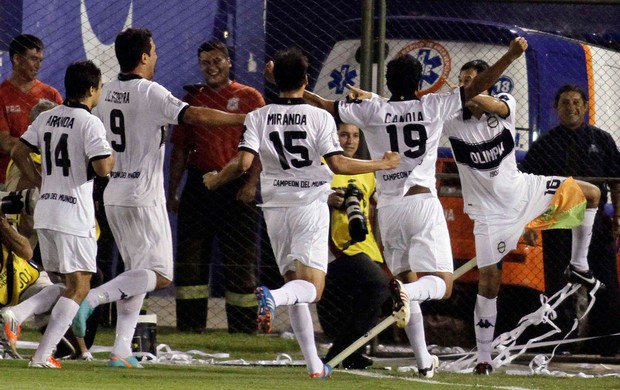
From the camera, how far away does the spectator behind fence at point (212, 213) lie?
39.0 ft

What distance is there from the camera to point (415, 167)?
9500 millimetres

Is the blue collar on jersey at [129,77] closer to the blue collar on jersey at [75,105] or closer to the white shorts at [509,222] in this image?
the blue collar on jersey at [75,105]

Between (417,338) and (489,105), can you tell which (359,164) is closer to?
(417,338)

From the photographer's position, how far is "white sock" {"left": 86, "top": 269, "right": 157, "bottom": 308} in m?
9.29

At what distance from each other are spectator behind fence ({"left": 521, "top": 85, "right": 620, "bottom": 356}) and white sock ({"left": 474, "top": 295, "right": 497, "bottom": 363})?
129 cm

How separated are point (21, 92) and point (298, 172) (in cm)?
318

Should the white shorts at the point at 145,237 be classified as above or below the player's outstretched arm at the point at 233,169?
below

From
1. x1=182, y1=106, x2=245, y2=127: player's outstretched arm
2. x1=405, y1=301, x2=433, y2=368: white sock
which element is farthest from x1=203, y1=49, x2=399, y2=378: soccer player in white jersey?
x1=405, y1=301, x2=433, y2=368: white sock

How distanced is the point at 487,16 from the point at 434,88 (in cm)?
105

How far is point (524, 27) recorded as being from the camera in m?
13.1

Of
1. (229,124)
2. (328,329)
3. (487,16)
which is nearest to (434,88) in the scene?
(487,16)

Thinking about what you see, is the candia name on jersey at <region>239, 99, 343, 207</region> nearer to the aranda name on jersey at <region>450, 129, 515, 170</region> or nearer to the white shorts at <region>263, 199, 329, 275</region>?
the white shorts at <region>263, 199, 329, 275</region>

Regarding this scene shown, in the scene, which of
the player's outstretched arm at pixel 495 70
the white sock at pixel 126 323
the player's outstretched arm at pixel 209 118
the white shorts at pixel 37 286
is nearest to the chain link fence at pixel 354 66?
the player's outstretched arm at pixel 495 70

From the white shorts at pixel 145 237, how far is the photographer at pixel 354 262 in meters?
1.23
